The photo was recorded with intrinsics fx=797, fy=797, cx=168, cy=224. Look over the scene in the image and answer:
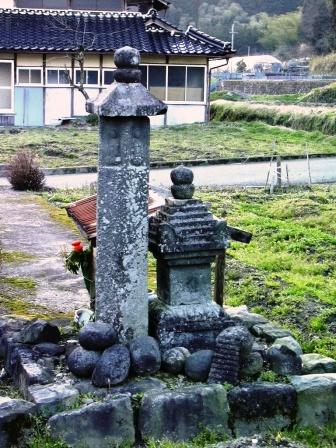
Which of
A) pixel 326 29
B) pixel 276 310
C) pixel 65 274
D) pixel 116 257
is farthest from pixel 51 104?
pixel 326 29

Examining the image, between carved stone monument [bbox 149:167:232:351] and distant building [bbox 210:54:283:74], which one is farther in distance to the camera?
distant building [bbox 210:54:283:74]

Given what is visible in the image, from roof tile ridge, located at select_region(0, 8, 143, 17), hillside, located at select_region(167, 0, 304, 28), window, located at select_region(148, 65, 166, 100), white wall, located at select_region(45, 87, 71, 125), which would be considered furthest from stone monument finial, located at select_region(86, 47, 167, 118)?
hillside, located at select_region(167, 0, 304, 28)

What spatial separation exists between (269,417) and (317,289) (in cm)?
332

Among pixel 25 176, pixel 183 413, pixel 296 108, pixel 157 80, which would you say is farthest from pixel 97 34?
pixel 183 413

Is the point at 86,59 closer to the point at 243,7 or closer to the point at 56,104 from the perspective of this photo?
the point at 56,104

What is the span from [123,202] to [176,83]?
2477 cm

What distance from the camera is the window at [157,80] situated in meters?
29.0

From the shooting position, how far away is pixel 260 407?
488cm

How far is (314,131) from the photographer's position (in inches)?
1027

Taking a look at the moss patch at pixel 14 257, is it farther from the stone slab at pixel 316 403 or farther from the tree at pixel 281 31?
the tree at pixel 281 31

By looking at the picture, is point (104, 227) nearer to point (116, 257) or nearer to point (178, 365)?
point (116, 257)

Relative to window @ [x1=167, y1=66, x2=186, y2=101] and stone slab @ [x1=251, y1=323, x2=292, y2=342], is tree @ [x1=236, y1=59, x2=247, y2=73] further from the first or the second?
stone slab @ [x1=251, y1=323, x2=292, y2=342]

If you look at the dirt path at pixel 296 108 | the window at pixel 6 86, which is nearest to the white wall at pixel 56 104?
the window at pixel 6 86

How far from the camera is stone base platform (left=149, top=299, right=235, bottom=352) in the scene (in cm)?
529
